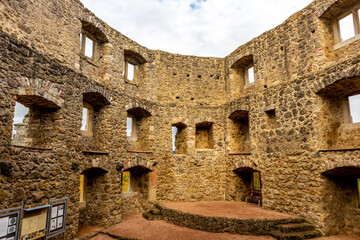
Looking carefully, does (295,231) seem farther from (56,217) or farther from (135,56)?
(135,56)

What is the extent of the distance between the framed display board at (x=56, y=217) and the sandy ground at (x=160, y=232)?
172cm

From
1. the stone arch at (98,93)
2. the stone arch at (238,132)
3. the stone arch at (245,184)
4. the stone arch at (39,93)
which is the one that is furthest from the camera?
the stone arch at (238,132)

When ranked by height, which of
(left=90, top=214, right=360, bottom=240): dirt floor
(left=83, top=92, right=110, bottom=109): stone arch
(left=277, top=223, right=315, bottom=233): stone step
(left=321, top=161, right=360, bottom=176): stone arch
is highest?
(left=83, top=92, right=110, bottom=109): stone arch

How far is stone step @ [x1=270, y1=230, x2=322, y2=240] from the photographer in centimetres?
625

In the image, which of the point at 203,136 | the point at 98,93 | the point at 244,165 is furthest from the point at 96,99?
the point at 244,165

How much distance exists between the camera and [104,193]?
7793mm

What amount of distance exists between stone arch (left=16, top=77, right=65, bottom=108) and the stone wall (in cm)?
3

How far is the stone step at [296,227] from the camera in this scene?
6552 mm

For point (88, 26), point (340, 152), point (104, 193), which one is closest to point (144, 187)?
point (104, 193)

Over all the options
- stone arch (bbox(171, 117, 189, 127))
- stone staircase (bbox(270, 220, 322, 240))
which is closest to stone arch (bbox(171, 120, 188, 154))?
stone arch (bbox(171, 117, 189, 127))

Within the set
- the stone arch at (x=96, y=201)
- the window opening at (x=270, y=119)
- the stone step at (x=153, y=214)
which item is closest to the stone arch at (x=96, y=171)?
the stone arch at (x=96, y=201)

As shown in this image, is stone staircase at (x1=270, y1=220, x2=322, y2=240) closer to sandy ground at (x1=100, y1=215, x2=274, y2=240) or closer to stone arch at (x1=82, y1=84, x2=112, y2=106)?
sandy ground at (x1=100, y1=215, x2=274, y2=240)

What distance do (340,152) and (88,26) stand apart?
Answer: 835 cm

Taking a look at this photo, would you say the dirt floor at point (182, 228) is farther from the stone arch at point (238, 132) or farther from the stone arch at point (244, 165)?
the stone arch at point (238, 132)
